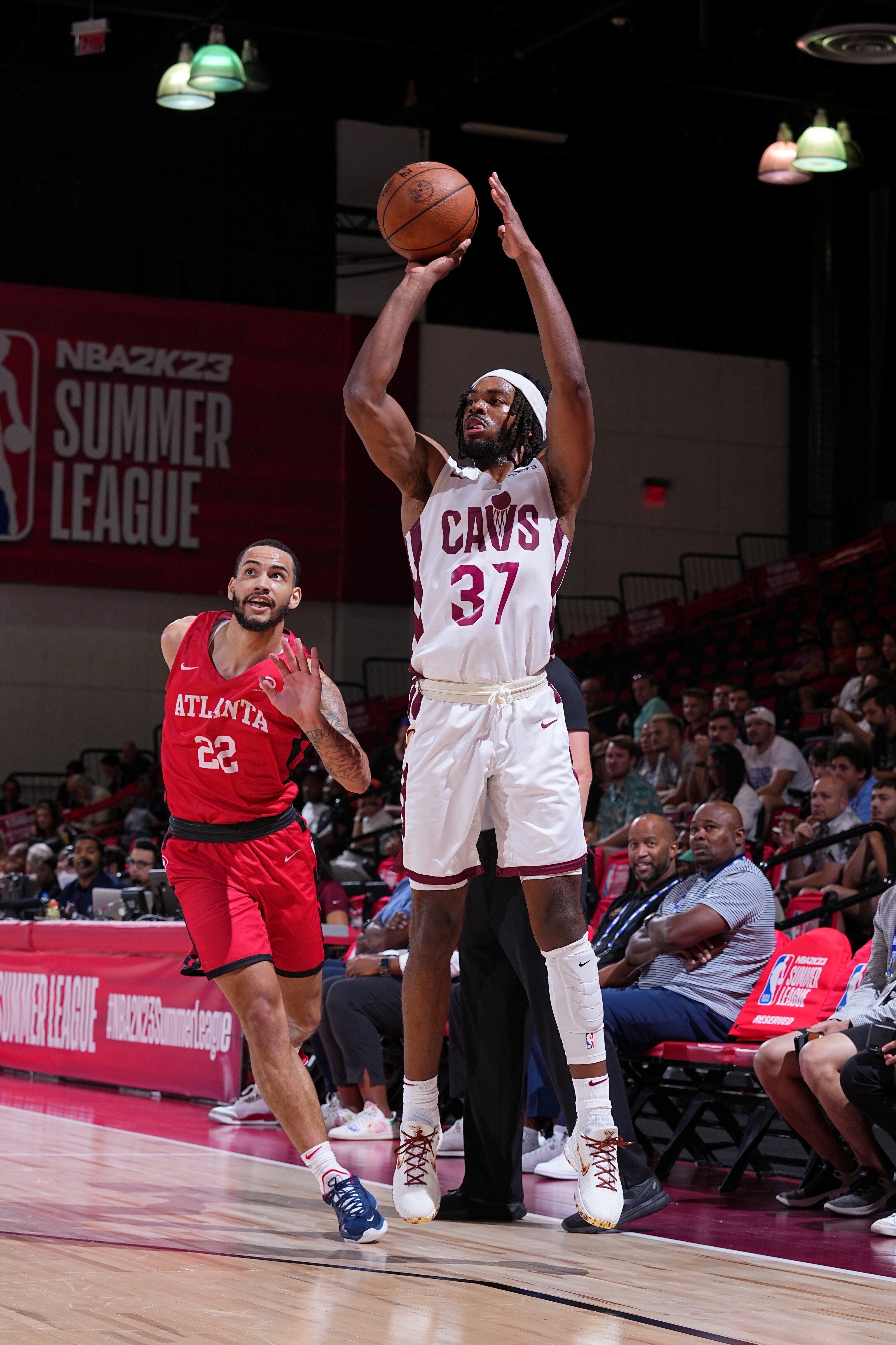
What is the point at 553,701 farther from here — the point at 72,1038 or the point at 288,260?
the point at 288,260

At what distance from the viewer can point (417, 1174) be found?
411cm

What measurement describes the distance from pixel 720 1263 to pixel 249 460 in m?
16.6

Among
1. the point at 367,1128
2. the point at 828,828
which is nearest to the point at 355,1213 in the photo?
the point at 367,1128

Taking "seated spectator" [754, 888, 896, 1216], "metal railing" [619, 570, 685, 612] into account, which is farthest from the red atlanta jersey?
"metal railing" [619, 570, 685, 612]

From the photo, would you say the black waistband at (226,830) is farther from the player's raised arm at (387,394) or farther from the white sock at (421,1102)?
the player's raised arm at (387,394)

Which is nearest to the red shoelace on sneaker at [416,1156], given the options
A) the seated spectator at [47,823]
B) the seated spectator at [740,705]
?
the seated spectator at [740,705]

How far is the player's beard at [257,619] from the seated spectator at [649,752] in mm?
6607

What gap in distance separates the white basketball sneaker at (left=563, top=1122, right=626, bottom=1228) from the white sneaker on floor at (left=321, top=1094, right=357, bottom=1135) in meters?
2.98

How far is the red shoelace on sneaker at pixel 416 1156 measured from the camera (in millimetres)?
4109

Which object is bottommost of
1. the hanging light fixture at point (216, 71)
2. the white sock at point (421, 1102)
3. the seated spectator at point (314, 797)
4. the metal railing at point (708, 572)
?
the white sock at point (421, 1102)

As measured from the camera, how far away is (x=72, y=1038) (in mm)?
9203

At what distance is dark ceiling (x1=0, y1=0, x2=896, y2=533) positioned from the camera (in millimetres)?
16938

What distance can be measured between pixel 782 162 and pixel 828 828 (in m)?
9.52

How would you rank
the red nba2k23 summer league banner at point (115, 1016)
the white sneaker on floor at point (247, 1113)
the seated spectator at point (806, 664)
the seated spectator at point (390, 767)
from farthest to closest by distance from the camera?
the seated spectator at point (806, 664) < the seated spectator at point (390, 767) < the red nba2k23 summer league banner at point (115, 1016) < the white sneaker on floor at point (247, 1113)
